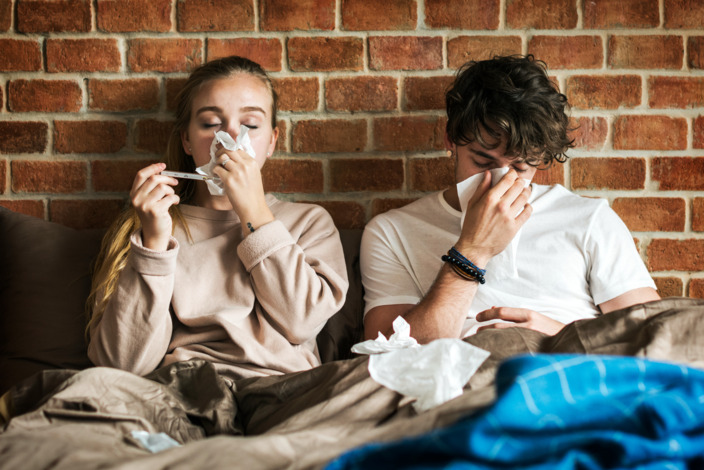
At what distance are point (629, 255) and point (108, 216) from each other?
140cm

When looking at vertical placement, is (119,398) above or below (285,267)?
below

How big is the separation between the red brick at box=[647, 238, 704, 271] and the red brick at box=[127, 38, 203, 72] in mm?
1401

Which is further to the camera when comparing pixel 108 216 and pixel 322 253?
pixel 108 216

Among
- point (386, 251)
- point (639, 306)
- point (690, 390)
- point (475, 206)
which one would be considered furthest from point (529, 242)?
point (690, 390)

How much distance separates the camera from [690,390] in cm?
66

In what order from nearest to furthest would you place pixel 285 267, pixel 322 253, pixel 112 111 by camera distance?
1. pixel 285 267
2. pixel 322 253
3. pixel 112 111

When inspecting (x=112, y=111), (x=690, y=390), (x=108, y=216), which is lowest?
(x=690, y=390)

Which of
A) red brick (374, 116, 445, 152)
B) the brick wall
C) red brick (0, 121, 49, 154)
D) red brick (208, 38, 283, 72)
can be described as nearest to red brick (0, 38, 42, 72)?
the brick wall

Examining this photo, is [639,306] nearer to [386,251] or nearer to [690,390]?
[690,390]

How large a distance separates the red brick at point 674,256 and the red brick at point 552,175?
0.32 meters

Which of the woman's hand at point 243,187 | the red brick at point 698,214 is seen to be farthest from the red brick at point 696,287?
the woman's hand at point 243,187

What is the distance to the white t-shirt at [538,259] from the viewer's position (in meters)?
1.44

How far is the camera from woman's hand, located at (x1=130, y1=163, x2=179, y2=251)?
50.4 inches

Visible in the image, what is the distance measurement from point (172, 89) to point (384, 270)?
79 cm
